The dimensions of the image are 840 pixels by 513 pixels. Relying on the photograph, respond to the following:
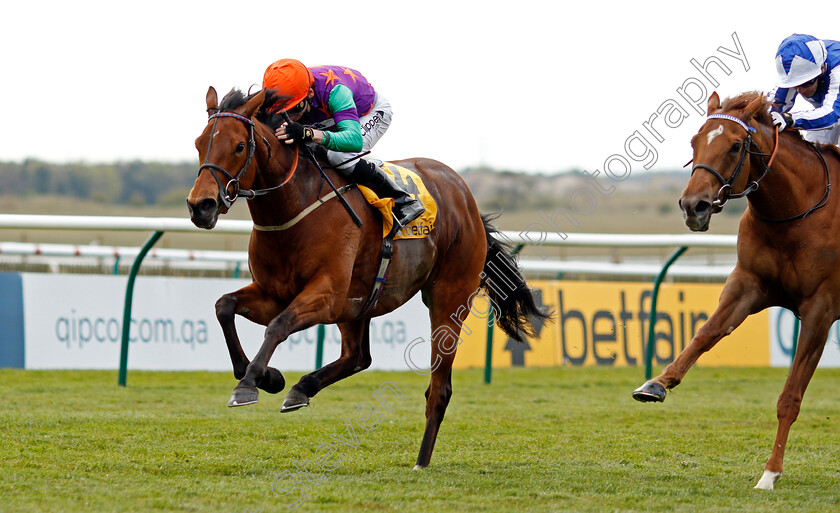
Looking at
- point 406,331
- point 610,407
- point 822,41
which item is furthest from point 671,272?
point 822,41

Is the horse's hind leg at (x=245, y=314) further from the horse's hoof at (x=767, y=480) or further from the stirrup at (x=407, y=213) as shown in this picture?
the horse's hoof at (x=767, y=480)

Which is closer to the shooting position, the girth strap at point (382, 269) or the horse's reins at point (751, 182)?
the horse's reins at point (751, 182)

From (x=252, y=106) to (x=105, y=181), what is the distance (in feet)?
103

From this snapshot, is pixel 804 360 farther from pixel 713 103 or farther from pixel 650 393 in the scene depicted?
pixel 713 103

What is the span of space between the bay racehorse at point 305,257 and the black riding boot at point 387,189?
92mm

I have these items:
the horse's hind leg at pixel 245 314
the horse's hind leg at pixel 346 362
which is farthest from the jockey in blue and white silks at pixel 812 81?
the horse's hind leg at pixel 245 314

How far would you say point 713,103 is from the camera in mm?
4699

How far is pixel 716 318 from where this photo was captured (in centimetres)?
474

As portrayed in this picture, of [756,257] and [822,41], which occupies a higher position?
[822,41]

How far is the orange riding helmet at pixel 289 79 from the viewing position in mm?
4699

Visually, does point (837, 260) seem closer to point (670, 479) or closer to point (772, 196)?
point (772, 196)

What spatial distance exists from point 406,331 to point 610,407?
3319 mm

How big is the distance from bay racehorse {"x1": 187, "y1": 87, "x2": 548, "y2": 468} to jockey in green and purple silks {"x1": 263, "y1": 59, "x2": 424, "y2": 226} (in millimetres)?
92

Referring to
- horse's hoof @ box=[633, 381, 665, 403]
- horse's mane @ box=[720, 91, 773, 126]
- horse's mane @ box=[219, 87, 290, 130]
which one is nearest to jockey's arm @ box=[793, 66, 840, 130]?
horse's mane @ box=[720, 91, 773, 126]
